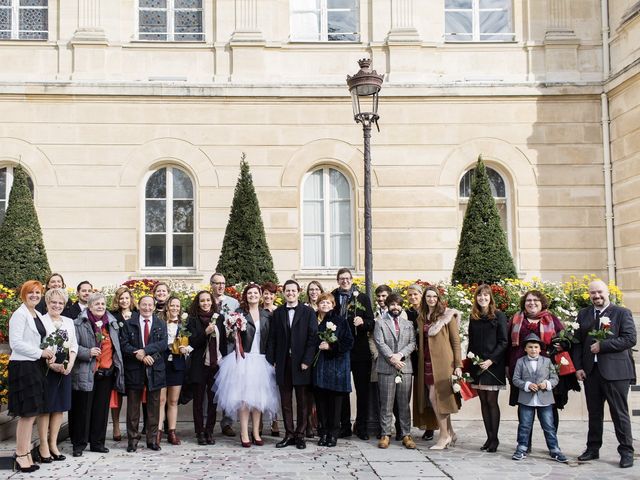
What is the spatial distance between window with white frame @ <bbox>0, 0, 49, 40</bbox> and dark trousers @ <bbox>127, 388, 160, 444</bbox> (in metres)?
10.9

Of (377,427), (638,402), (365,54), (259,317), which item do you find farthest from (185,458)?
(365,54)

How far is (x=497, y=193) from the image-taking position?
17.5 m

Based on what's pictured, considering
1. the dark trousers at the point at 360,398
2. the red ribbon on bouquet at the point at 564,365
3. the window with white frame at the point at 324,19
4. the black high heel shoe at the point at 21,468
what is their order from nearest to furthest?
the black high heel shoe at the point at 21,468
the red ribbon on bouquet at the point at 564,365
the dark trousers at the point at 360,398
the window with white frame at the point at 324,19

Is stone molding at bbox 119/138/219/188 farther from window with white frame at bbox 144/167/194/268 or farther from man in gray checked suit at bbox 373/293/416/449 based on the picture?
man in gray checked suit at bbox 373/293/416/449

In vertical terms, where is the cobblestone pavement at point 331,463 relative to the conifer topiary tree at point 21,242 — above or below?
below

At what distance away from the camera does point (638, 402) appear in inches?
459

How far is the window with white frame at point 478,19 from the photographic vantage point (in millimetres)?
17734

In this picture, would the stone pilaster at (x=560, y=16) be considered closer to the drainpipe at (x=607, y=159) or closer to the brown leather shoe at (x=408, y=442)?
the drainpipe at (x=607, y=159)

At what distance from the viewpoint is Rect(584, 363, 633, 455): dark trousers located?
8.59 m

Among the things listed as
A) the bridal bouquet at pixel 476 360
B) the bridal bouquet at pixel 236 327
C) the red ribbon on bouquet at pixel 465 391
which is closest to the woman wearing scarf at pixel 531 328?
the bridal bouquet at pixel 476 360

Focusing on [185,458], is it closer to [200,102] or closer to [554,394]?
[554,394]

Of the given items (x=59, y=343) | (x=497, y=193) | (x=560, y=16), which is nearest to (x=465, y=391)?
(x=59, y=343)

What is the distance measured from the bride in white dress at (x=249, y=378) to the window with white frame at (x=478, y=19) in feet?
34.3

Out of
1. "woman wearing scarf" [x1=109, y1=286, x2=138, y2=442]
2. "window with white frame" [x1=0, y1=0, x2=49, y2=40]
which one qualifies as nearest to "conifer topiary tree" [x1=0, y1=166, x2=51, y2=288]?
"window with white frame" [x1=0, y1=0, x2=49, y2=40]
